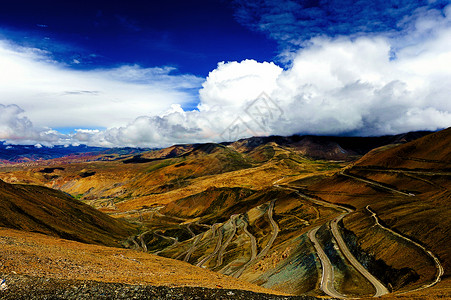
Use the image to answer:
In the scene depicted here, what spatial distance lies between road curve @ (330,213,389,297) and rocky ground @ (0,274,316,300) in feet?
135

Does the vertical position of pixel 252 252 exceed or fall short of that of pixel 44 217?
it falls short

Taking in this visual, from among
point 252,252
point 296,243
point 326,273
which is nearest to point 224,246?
point 252,252

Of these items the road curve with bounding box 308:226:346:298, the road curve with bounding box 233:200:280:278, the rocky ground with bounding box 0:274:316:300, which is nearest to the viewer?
the rocky ground with bounding box 0:274:316:300

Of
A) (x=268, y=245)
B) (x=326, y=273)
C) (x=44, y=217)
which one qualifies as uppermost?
(x=44, y=217)

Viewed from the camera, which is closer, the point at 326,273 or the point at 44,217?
the point at 326,273

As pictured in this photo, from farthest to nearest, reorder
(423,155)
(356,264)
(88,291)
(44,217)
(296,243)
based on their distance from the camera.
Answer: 1. (423,155)
2. (44,217)
3. (296,243)
4. (356,264)
5. (88,291)

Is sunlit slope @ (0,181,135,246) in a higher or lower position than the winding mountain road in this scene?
higher

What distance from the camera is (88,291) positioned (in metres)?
21.4

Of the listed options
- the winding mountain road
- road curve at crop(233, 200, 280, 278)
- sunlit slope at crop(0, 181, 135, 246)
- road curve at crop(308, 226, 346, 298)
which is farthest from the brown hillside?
sunlit slope at crop(0, 181, 135, 246)

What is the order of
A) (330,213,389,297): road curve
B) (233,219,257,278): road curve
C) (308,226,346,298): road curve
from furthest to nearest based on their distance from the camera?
(233,219,257,278): road curve < (308,226,346,298): road curve < (330,213,389,297): road curve

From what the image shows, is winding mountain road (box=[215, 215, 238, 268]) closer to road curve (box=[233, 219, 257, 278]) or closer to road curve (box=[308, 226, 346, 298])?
road curve (box=[233, 219, 257, 278])

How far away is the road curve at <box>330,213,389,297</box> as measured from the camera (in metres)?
50.9

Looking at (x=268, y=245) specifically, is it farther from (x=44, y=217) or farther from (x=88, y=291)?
(x=88, y=291)

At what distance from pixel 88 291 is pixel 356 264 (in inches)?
2613
